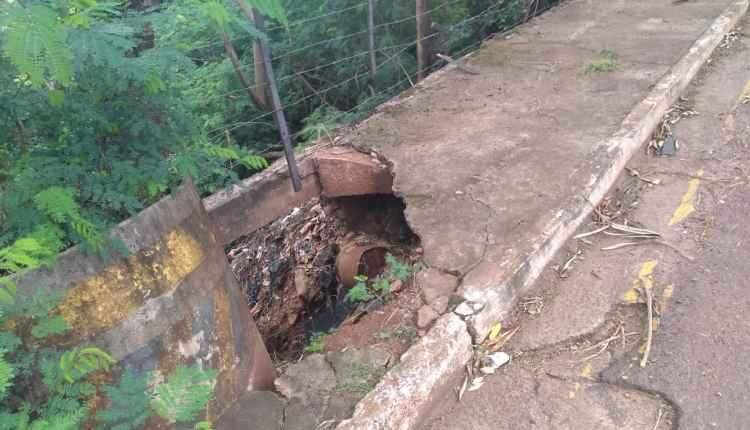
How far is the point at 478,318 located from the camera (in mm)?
3109

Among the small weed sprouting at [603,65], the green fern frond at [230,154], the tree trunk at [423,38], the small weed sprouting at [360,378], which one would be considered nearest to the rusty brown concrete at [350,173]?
the green fern frond at [230,154]

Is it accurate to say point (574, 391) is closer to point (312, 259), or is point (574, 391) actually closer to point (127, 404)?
point (127, 404)

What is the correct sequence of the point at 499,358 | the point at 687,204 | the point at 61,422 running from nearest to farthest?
the point at 61,422 < the point at 499,358 < the point at 687,204

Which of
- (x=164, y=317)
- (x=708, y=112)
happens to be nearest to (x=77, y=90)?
(x=164, y=317)

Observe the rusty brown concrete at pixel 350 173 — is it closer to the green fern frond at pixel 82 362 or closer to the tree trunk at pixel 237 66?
the tree trunk at pixel 237 66

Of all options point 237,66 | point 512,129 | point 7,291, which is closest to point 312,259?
point 237,66

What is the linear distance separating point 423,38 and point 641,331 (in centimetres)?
465

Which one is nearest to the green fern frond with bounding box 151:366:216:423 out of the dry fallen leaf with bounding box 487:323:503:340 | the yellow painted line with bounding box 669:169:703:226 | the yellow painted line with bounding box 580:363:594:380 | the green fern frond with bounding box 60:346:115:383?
the green fern frond with bounding box 60:346:115:383

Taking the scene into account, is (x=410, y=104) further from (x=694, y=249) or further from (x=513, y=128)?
(x=694, y=249)

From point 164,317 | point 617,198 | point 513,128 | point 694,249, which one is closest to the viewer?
point 164,317

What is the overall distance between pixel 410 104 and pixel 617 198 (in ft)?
7.31

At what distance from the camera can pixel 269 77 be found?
12.9ft

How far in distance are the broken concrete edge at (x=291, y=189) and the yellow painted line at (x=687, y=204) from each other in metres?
2.03

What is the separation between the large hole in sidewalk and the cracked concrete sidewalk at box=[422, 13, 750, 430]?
4.69ft
